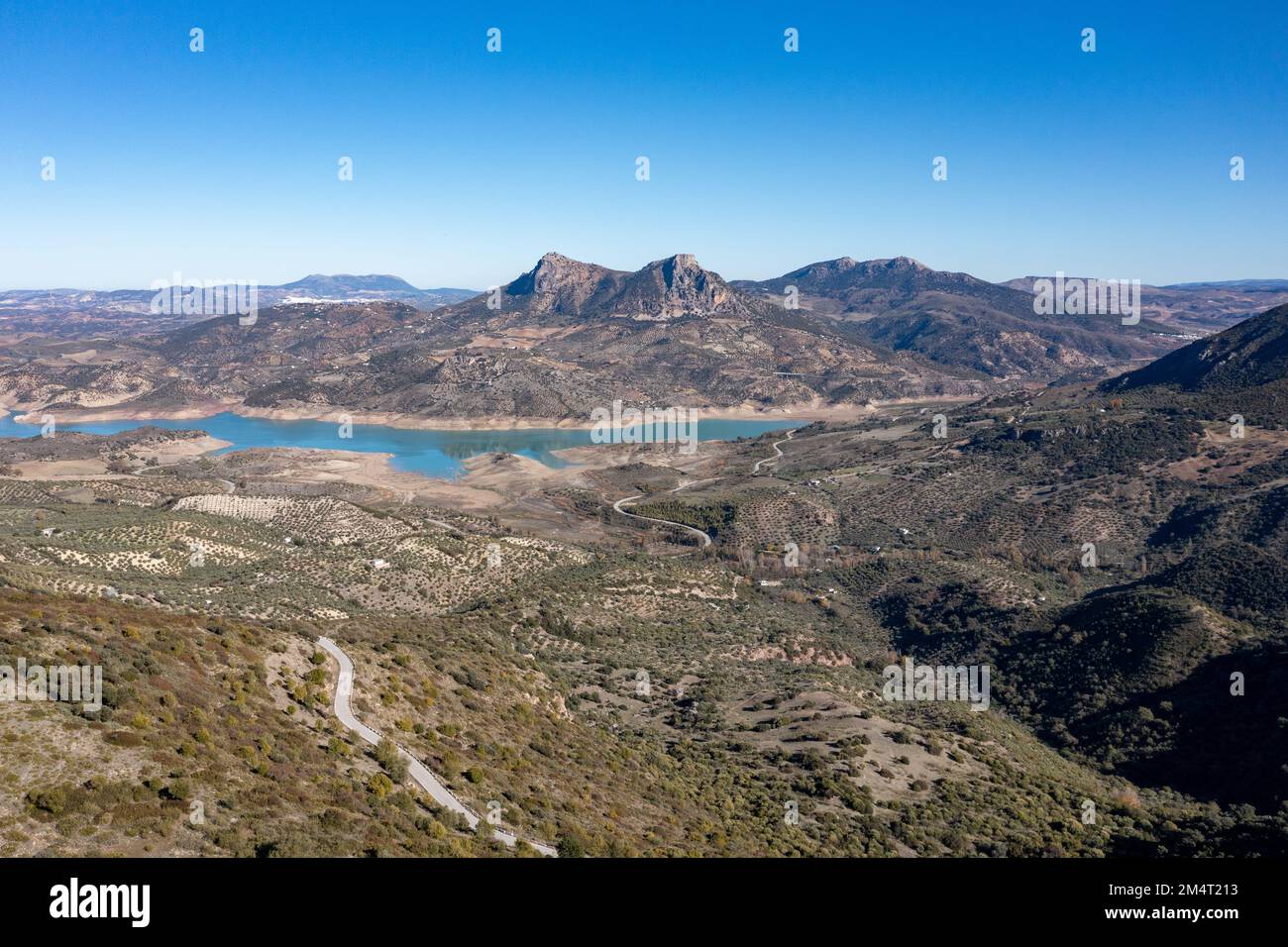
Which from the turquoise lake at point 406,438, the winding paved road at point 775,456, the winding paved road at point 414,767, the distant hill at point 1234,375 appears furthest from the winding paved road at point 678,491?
the winding paved road at point 414,767

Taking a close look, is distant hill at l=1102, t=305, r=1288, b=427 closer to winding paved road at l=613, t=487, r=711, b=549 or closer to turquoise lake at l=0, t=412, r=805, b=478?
winding paved road at l=613, t=487, r=711, b=549

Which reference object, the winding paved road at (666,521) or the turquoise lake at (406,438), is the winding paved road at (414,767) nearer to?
the winding paved road at (666,521)

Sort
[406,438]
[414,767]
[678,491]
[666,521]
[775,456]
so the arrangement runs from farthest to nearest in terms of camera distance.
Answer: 1. [406,438]
2. [775,456]
3. [678,491]
4. [666,521]
5. [414,767]

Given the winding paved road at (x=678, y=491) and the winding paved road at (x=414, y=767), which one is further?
the winding paved road at (x=678, y=491)

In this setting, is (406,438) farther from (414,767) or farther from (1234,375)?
(414,767)

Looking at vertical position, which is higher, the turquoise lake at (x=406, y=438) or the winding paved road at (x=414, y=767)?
the turquoise lake at (x=406, y=438)

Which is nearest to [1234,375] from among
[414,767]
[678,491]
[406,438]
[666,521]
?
[678,491]

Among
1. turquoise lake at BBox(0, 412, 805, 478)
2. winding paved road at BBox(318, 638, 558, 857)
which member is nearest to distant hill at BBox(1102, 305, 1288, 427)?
turquoise lake at BBox(0, 412, 805, 478)

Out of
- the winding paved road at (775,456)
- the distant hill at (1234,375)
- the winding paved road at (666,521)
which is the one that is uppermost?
the distant hill at (1234,375)
